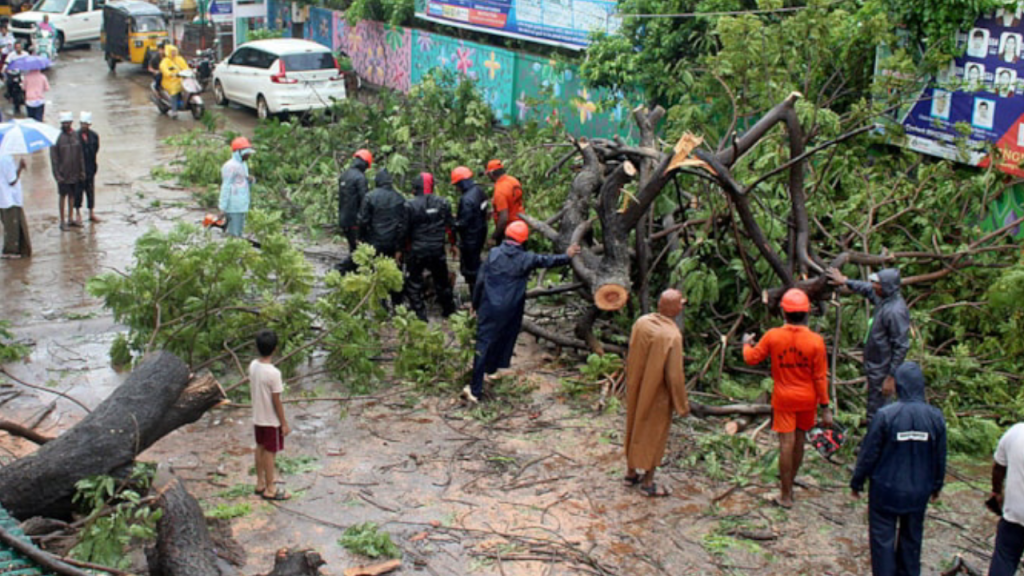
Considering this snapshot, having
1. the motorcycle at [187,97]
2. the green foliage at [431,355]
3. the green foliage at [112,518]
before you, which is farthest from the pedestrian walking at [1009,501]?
the motorcycle at [187,97]

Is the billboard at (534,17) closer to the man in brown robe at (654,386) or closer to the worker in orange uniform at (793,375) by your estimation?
the man in brown robe at (654,386)

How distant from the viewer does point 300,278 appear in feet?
33.1

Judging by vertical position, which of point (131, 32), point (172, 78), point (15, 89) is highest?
point (131, 32)

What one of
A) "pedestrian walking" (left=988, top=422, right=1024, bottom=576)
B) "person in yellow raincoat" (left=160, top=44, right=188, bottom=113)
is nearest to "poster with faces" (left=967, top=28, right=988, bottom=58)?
"pedestrian walking" (left=988, top=422, right=1024, bottom=576)

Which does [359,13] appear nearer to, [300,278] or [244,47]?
[244,47]

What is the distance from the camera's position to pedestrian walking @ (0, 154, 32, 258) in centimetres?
1338

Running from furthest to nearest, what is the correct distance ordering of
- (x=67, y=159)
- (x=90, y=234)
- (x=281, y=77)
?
(x=281, y=77) < (x=90, y=234) < (x=67, y=159)

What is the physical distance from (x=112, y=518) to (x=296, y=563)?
45.2 inches

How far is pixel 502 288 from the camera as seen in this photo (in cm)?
956

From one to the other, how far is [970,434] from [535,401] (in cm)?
356

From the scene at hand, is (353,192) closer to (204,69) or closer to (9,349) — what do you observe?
(9,349)

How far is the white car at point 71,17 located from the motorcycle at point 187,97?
1086 cm

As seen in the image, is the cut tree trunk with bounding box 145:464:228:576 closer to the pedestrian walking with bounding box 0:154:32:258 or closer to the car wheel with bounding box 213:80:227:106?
the pedestrian walking with bounding box 0:154:32:258

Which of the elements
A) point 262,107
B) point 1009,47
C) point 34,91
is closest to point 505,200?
point 1009,47
